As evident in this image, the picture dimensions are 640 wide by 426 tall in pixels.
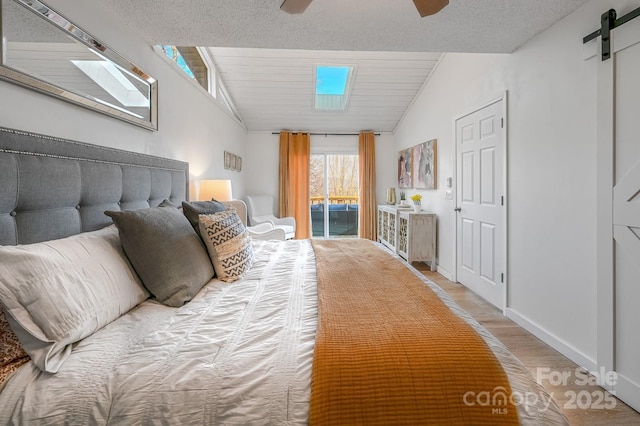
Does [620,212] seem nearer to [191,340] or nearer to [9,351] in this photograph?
[191,340]

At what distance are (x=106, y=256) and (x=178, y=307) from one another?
339 millimetres

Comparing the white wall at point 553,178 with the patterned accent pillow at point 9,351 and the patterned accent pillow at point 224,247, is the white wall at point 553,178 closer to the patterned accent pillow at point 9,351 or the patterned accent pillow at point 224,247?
the patterned accent pillow at point 224,247

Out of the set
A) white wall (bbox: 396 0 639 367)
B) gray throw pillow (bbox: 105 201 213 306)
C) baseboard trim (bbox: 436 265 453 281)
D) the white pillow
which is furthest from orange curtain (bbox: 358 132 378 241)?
the white pillow

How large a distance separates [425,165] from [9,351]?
4433 millimetres

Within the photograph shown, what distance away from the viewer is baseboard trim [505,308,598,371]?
1.93 m

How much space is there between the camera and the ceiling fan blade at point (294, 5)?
171 centimetres

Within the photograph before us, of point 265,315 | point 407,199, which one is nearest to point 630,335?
point 265,315

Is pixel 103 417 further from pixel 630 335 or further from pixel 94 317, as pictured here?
pixel 630 335

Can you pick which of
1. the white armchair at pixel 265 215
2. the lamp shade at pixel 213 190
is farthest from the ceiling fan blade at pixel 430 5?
the white armchair at pixel 265 215

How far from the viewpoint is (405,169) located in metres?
5.32

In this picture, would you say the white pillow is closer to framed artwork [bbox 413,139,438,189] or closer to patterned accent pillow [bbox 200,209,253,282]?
patterned accent pillow [bbox 200,209,253,282]

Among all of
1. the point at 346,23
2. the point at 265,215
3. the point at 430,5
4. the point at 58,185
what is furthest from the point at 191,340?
the point at 265,215

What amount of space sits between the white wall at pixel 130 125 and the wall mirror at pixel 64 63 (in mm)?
53

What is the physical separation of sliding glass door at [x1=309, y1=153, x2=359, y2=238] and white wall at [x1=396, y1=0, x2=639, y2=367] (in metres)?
3.24
